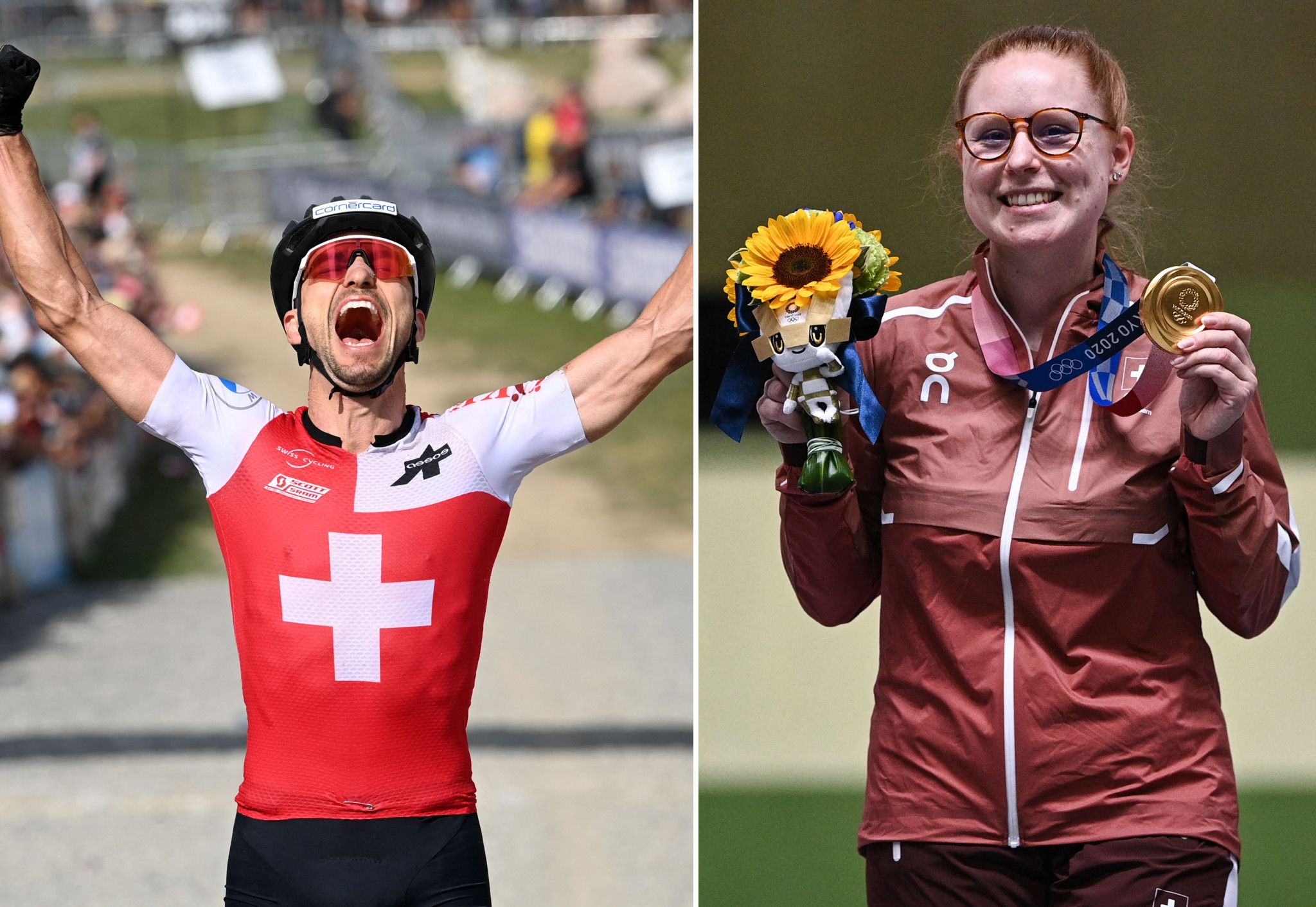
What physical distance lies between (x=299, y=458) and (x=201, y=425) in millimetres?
206

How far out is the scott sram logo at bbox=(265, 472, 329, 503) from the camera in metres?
3.27

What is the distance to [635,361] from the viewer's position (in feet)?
11.1

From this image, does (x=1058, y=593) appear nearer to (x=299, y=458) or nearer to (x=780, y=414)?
(x=780, y=414)

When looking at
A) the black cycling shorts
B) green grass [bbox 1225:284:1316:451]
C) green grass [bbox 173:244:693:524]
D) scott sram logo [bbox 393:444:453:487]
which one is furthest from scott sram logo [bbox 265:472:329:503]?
green grass [bbox 173:244:693:524]

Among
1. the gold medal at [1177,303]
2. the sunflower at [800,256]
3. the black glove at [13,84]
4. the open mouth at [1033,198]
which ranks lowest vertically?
the gold medal at [1177,303]

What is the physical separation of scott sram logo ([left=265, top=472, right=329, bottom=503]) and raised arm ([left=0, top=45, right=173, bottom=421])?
0.30 metres

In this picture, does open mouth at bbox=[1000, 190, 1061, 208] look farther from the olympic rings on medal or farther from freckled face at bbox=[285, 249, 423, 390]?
freckled face at bbox=[285, 249, 423, 390]

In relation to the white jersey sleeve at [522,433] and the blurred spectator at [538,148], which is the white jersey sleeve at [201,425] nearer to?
the white jersey sleeve at [522,433]

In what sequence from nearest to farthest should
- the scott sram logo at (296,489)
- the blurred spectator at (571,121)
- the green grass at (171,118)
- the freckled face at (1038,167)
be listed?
the freckled face at (1038,167) < the scott sram logo at (296,489) < the blurred spectator at (571,121) < the green grass at (171,118)

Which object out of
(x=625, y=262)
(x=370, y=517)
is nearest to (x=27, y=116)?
(x=625, y=262)

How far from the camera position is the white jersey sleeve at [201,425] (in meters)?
3.30

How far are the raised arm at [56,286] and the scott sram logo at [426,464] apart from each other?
1.70 ft

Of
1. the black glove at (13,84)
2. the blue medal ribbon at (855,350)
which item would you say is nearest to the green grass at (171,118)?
the black glove at (13,84)

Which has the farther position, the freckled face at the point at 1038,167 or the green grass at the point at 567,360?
the green grass at the point at 567,360
